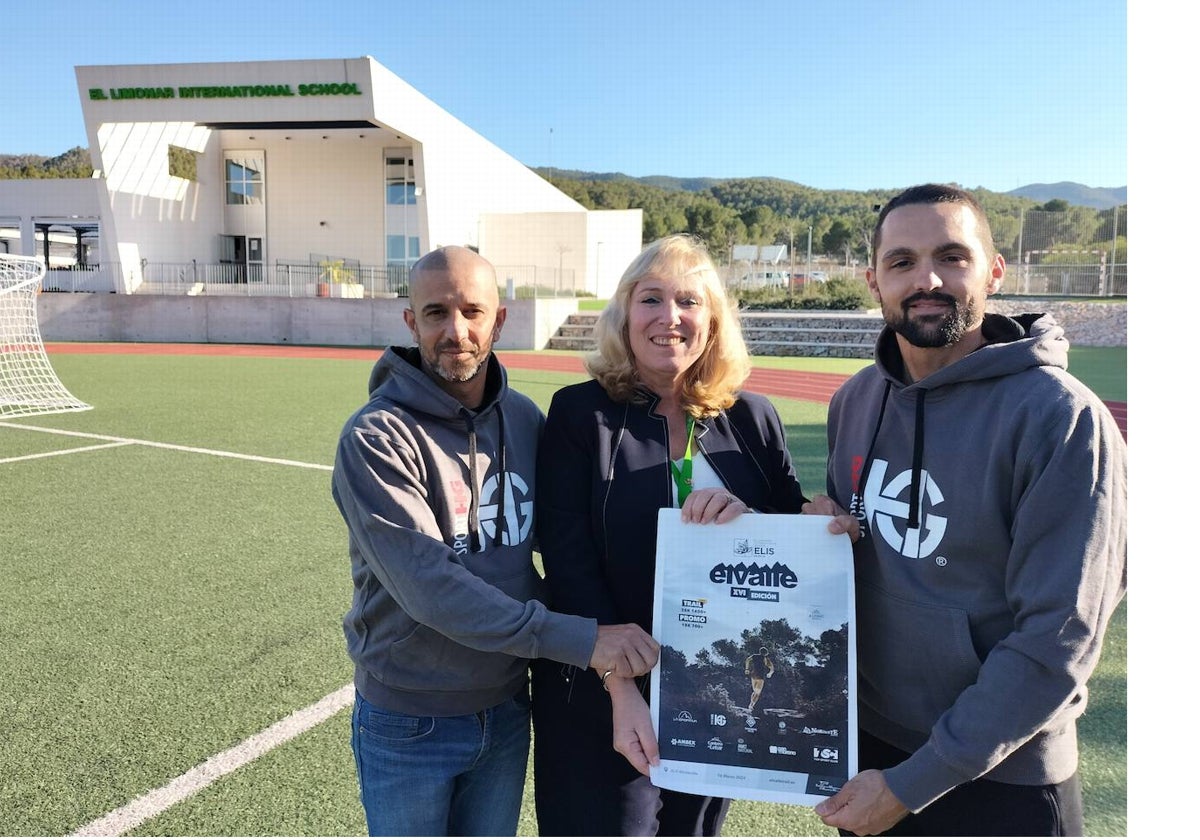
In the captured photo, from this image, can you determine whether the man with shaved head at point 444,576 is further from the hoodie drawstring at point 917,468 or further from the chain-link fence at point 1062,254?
the chain-link fence at point 1062,254

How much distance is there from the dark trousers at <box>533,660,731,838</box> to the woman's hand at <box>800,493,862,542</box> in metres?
0.67

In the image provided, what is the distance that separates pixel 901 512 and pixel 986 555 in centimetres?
19

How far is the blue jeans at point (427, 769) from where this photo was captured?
2.06 metres

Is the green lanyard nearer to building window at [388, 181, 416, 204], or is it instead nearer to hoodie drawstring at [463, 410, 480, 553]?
hoodie drawstring at [463, 410, 480, 553]

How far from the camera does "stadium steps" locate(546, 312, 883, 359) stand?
80.4 ft

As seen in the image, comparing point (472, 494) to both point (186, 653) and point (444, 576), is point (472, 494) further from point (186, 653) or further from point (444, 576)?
point (186, 653)

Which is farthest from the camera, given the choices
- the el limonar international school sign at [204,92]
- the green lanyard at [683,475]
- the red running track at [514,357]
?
the el limonar international school sign at [204,92]

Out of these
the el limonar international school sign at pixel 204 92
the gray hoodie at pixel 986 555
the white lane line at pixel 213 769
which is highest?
the el limonar international school sign at pixel 204 92

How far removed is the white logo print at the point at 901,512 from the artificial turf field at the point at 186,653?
4.65 ft

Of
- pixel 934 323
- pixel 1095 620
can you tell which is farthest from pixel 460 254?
pixel 1095 620

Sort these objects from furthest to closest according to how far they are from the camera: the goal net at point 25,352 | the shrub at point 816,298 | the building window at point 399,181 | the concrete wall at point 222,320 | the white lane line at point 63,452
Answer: the building window at point 399,181 → the shrub at point 816,298 → the concrete wall at point 222,320 → the goal net at point 25,352 → the white lane line at point 63,452

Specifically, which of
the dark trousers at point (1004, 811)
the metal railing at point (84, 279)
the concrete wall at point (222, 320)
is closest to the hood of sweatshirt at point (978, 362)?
the dark trousers at point (1004, 811)

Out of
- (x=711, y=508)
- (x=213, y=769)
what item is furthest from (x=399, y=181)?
(x=711, y=508)

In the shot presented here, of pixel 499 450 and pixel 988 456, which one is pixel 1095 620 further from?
pixel 499 450
